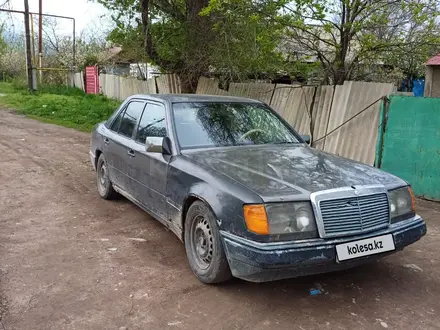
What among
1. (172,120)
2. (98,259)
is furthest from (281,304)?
(172,120)

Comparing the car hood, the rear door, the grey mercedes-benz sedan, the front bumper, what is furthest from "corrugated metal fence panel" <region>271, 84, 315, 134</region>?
the front bumper

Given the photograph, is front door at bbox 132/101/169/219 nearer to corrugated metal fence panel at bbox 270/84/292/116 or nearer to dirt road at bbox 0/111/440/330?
dirt road at bbox 0/111/440/330

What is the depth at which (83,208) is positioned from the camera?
19.0ft

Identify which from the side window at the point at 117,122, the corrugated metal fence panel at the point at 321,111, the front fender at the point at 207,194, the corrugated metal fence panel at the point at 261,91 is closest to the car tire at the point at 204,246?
the front fender at the point at 207,194

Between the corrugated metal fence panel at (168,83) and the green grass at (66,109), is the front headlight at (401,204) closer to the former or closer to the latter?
the corrugated metal fence panel at (168,83)

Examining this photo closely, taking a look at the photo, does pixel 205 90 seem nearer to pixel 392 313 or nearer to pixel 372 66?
pixel 372 66

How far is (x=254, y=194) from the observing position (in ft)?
10.4

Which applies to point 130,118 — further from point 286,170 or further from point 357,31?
point 357,31

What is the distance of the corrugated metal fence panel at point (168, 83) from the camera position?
13008 millimetres

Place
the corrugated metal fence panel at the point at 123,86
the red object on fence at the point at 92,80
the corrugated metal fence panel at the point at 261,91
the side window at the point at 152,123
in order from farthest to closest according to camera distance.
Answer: the red object on fence at the point at 92,80
the corrugated metal fence panel at the point at 123,86
the corrugated metal fence panel at the point at 261,91
the side window at the point at 152,123

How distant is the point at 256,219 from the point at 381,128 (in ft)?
14.4

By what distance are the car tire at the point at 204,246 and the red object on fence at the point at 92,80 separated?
1965 centimetres

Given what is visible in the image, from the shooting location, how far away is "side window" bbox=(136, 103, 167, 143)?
15.1 feet

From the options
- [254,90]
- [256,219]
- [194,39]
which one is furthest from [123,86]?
[256,219]
